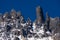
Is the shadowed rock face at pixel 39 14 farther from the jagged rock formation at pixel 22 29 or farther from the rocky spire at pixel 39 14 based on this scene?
the jagged rock formation at pixel 22 29

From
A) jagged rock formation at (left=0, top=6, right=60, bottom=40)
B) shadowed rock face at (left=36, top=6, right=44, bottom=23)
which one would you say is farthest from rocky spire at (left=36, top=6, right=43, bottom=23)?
jagged rock formation at (left=0, top=6, right=60, bottom=40)

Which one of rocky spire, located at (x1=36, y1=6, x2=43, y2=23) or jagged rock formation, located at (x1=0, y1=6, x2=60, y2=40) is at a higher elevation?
rocky spire, located at (x1=36, y1=6, x2=43, y2=23)

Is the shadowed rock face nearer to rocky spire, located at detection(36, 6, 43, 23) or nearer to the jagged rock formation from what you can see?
rocky spire, located at detection(36, 6, 43, 23)

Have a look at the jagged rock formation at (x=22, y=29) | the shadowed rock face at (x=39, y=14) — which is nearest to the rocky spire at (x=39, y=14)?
the shadowed rock face at (x=39, y=14)

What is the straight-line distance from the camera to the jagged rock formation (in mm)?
11977

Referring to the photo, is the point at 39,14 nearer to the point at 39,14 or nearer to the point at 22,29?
the point at 39,14

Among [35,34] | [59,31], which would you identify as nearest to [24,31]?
[35,34]

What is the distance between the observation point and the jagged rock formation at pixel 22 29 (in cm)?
1198

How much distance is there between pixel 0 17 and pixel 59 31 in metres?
5.91

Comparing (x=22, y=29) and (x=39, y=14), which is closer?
(x=22, y=29)

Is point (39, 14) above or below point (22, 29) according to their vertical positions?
above

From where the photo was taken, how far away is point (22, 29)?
1273 centimetres

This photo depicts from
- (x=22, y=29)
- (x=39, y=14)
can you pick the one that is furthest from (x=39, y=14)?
(x=22, y=29)

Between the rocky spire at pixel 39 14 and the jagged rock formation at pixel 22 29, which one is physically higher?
the rocky spire at pixel 39 14
